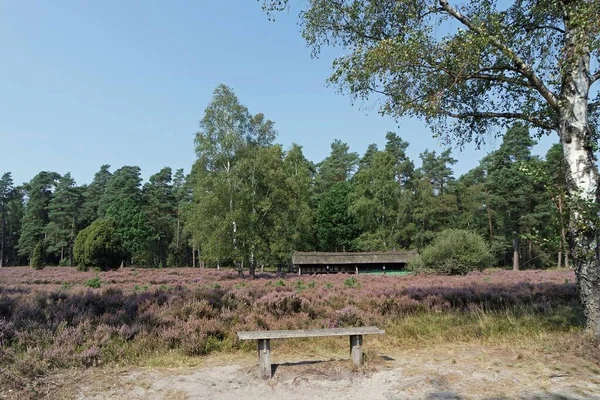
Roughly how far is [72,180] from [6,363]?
75.8 m

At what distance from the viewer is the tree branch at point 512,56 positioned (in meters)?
7.29

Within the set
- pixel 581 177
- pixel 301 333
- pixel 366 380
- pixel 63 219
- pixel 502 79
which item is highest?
pixel 63 219

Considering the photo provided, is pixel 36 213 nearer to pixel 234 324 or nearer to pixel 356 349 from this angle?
pixel 234 324

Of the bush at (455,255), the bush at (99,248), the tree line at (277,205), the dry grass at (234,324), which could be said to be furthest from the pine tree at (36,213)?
the dry grass at (234,324)

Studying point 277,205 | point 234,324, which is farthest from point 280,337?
point 277,205

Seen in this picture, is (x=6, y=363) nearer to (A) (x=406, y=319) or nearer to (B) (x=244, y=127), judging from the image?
(A) (x=406, y=319)

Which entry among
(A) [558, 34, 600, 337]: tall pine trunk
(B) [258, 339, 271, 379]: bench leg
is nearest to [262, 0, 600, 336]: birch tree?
(A) [558, 34, 600, 337]: tall pine trunk

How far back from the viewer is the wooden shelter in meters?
40.4

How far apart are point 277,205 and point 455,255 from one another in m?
14.8

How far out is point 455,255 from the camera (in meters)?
26.6

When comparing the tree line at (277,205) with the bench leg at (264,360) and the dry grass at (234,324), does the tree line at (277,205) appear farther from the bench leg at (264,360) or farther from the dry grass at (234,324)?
the bench leg at (264,360)

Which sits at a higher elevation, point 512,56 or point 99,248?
point 512,56

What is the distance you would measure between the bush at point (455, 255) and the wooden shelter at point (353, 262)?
1265 cm

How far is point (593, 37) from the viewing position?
7.04m
